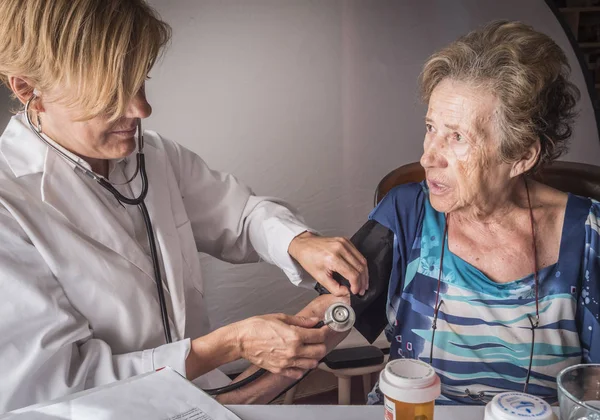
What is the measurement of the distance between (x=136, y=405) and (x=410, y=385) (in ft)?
1.47

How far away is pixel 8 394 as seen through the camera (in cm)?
127

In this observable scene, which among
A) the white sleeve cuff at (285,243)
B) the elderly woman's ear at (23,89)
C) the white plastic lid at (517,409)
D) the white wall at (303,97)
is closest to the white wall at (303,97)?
the white wall at (303,97)

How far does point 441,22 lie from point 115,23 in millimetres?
1339

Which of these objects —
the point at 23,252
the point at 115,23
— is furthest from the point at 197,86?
Answer: the point at 23,252

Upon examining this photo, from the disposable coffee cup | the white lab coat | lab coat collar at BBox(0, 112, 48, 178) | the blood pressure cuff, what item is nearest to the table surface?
the disposable coffee cup

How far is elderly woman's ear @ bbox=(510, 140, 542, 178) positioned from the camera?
1.58m

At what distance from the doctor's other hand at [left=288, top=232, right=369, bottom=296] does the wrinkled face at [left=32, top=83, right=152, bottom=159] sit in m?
0.53

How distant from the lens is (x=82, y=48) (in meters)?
1.35

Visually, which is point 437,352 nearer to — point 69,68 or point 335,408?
point 335,408

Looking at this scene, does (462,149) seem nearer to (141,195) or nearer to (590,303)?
(590,303)

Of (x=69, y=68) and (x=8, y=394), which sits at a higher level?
(x=69, y=68)

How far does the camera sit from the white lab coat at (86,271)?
131 cm

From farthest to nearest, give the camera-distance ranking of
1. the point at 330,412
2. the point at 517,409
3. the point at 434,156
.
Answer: the point at 434,156, the point at 330,412, the point at 517,409

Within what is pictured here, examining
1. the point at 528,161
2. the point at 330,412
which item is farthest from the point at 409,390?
the point at 528,161
